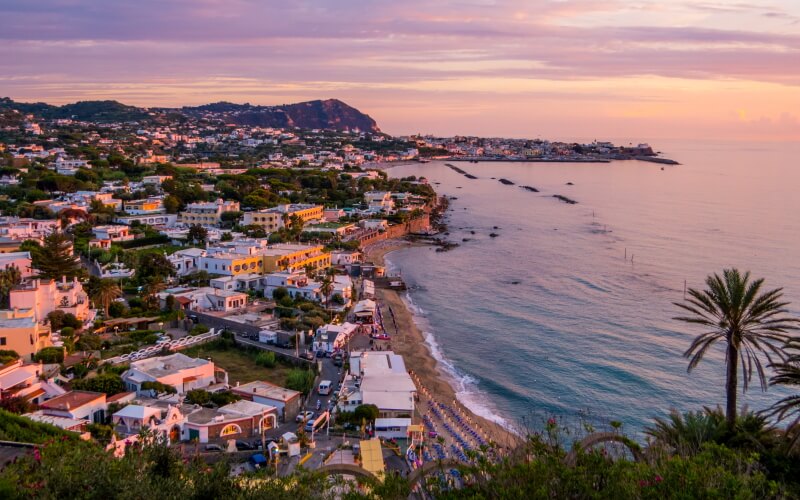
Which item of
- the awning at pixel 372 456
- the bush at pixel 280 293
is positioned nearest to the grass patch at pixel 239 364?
the awning at pixel 372 456

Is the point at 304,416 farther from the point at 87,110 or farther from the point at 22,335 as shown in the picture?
the point at 87,110

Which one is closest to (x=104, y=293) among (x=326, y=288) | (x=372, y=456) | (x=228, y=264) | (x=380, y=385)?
(x=228, y=264)

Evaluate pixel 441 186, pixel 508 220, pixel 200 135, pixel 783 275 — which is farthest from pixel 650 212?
pixel 200 135

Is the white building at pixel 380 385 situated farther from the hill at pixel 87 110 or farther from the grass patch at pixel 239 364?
the hill at pixel 87 110

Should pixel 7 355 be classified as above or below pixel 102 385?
above

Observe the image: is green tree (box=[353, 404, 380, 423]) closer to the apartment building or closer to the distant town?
the distant town

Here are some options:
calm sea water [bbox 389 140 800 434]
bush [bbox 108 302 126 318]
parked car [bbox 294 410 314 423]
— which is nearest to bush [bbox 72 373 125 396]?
parked car [bbox 294 410 314 423]
